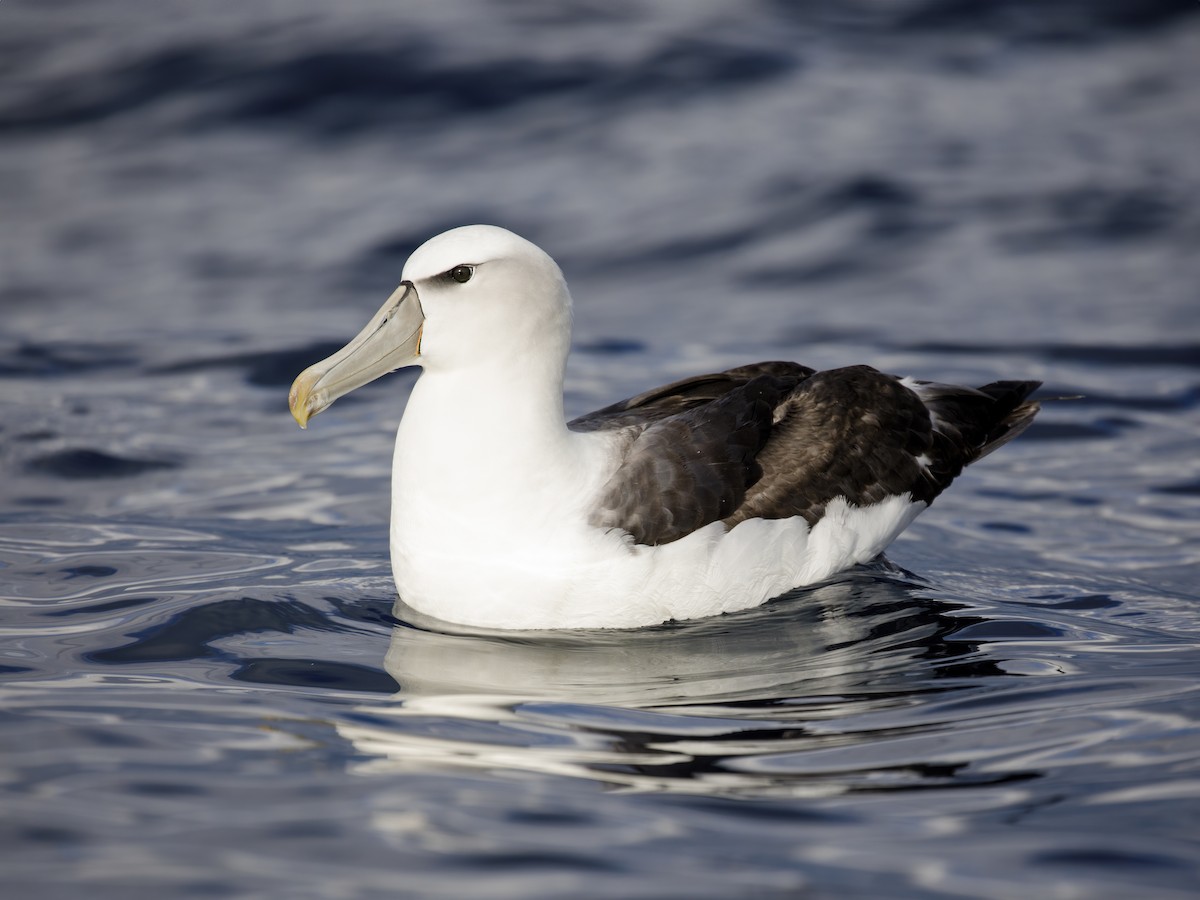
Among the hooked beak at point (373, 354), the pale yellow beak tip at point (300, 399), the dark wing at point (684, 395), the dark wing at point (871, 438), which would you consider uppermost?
the hooked beak at point (373, 354)

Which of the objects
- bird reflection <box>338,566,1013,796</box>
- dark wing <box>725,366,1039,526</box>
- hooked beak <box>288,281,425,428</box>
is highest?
hooked beak <box>288,281,425,428</box>

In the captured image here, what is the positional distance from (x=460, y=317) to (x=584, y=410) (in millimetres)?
4192

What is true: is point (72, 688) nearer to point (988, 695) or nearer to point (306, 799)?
point (306, 799)

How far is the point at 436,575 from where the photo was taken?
20.4ft

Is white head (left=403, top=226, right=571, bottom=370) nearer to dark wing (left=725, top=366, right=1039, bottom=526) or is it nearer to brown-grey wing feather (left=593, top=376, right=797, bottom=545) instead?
brown-grey wing feather (left=593, top=376, right=797, bottom=545)

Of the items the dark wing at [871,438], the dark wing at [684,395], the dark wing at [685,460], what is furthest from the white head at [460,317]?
the dark wing at [871,438]

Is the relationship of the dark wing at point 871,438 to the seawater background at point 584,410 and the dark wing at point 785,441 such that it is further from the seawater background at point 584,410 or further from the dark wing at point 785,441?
the seawater background at point 584,410

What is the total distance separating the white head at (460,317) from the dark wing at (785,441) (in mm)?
644

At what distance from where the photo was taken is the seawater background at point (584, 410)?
14.4 ft

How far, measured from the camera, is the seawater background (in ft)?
14.4

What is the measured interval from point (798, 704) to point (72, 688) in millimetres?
2564

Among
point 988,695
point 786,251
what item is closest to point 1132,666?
point 988,695

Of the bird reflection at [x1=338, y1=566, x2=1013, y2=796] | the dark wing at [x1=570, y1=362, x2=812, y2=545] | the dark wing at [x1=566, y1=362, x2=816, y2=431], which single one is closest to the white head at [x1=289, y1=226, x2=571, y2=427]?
the dark wing at [x1=570, y1=362, x2=812, y2=545]

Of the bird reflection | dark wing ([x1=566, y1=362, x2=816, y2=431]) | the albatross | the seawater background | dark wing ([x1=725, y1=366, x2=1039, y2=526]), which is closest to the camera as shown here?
the seawater background
